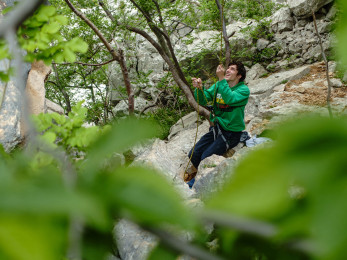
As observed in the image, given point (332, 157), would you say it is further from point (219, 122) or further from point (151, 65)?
point (151, 65)

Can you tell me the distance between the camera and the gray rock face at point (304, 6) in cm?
1269

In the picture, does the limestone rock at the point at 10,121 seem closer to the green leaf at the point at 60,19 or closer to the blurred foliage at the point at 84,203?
the green leaf at the point at 60,19

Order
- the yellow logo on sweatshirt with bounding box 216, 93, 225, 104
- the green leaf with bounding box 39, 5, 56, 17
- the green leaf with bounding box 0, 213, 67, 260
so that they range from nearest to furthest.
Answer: the green leaf with bounding box 0, 213, 67, 260, the green leaf with bounding box 39, 5, 56, 17, the yellow logo on sweatshirt with bounding box 216, 93, 225, 104

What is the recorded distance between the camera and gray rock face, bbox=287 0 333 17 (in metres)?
12.7

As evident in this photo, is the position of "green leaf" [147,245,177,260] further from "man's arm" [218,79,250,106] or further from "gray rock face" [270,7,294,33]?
"gray rock face" [270,7,294,33]

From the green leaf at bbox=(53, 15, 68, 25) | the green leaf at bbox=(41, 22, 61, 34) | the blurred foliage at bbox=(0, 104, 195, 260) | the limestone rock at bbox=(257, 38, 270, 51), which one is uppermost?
the green leaf at bbox=(53, 15, 68, 25)

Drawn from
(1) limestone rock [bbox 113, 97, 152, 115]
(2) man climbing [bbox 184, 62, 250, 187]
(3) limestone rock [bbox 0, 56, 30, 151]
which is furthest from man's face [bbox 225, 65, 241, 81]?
(1) limestone rock [bbox 113, 97, 152, 115]

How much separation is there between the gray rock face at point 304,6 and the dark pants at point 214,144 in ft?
35.6

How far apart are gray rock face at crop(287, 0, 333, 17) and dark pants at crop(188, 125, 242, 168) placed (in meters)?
10.9

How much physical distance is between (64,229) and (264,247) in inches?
14.1

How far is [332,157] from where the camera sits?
32 centimetres

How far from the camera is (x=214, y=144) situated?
17.8 feet

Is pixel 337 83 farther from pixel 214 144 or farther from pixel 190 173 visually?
pixel 190 173

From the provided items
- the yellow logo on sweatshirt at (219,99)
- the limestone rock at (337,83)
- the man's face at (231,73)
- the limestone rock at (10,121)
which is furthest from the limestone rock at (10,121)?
the limestone rock at (337,83)
